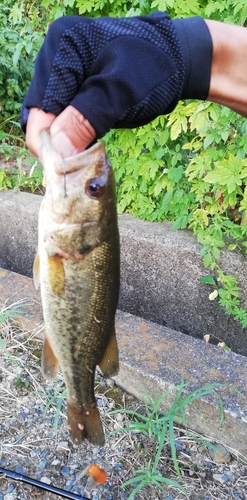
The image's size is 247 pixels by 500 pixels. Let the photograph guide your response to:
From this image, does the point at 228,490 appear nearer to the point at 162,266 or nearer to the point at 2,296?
the point at 162,266

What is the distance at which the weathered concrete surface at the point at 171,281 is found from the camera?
328 centimetres

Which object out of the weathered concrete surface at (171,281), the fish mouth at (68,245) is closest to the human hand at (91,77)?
the fish mouth at (68,245)

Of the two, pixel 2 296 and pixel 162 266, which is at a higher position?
pixel 162 266

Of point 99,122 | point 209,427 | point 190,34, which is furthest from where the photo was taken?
point 209,427

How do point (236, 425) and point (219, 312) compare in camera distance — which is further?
point (219, 312)

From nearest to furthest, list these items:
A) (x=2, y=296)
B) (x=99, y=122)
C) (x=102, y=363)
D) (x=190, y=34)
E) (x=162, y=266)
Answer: (x=99, y=122), (x=190, y=34), (x=102, y=363), (x=2, y=296), (x=162, y=266)

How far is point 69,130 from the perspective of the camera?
1.34 metres

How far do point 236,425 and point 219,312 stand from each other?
3.80 ft

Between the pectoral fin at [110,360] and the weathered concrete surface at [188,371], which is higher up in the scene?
the pectoral fin at [110,360]

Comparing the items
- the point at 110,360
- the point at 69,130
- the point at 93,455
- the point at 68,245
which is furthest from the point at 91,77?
the point at 93,455

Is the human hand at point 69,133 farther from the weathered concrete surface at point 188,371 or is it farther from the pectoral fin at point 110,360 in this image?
the weathered concrete surface at point 188,371

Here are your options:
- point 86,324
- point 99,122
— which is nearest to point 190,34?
point 99,122

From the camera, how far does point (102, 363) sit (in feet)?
5.60

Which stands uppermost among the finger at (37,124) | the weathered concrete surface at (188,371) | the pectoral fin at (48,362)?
the finger at (37,124)
